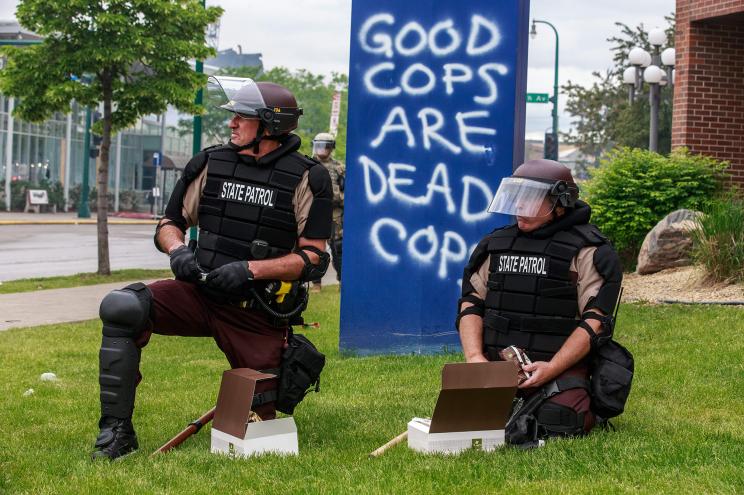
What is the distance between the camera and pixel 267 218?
5.62 m

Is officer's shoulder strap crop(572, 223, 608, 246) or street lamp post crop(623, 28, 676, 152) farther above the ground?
street lamp post crop(623, 28, 676, 152)

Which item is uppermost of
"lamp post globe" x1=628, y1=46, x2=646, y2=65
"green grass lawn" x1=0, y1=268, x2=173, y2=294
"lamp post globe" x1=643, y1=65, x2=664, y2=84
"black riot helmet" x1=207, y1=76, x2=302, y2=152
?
"lamp post globe" x1=628, y1=46, x2=646, y2=65

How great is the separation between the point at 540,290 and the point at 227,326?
1.53 meters

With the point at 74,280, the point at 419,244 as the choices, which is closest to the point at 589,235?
the point at 419,244

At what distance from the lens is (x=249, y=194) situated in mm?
5641

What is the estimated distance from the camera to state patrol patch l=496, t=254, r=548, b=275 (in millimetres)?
5598

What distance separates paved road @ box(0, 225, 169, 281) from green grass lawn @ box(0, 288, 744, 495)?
958 cm

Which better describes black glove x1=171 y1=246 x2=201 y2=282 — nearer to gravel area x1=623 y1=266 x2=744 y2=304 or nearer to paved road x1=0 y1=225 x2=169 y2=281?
gravel area x1=623 y1=266 x2=744 y2=304

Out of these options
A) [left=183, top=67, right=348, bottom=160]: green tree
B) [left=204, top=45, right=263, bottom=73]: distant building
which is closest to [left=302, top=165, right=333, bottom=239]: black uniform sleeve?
[left=183, top=67, right=348, bottom=160]: green tree

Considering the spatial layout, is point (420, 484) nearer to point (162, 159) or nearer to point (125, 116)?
point (125, 116)

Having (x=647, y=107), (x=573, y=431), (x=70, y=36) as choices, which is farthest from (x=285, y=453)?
(x=647, y=107)

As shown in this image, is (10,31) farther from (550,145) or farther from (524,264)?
(524,264)

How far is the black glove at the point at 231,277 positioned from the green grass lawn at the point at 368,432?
776 millimetres

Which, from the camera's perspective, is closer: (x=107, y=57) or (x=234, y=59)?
(x=107, y=57)
